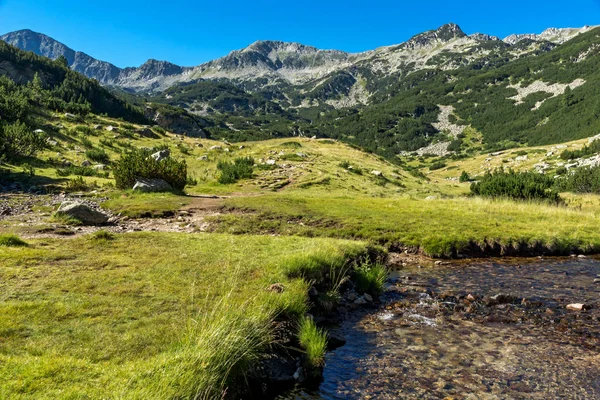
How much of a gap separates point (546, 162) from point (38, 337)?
11665cm

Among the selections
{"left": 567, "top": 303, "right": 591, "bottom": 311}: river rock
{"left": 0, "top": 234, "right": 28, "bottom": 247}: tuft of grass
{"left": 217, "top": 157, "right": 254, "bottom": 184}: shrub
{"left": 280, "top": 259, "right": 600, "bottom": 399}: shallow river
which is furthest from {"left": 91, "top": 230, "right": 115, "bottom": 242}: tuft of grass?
{"left": 217, "top": 157, "right": 254, "bottom": 184}: shrub

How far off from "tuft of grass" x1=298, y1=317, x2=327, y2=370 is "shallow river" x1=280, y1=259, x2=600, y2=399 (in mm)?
347

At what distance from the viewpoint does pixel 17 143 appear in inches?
1458

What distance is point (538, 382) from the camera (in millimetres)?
8273

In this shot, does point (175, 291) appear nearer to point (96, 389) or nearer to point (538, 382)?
point (96, 389)

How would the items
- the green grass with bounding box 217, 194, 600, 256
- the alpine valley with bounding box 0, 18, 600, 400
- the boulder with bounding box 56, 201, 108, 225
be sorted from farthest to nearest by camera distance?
the green grass with bounding box 217, 194, 600, 256 < the boulder with bounding box 56, 201, 108, 225 < the alpine valley with bounding box 0, 18, 600, 400

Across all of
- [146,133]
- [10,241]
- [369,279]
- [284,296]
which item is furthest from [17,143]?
[284,296]

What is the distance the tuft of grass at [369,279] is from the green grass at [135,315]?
3.31 ft

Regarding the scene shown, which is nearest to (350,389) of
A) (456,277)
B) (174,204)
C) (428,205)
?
(456,277)

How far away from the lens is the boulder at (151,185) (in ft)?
99.3

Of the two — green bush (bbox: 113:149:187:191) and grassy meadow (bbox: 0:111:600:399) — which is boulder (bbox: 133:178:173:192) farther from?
grassy meadow (bbox: 0:111:600:399)

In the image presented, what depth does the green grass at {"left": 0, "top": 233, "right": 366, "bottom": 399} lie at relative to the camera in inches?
232

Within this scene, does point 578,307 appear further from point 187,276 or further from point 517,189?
point 517,189

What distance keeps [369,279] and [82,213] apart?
15.9 meters
